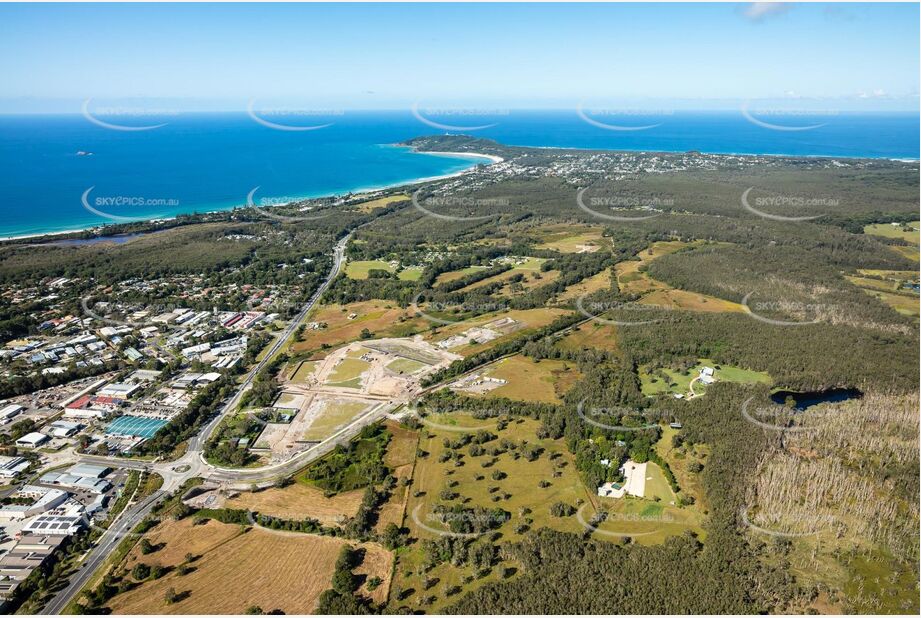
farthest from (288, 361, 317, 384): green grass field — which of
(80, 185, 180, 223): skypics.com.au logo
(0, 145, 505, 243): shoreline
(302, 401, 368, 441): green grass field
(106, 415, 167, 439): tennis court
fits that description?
(80, 185, 180, 223): skypics.com.au logo

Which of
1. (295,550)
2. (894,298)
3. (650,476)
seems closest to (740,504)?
(650,476)

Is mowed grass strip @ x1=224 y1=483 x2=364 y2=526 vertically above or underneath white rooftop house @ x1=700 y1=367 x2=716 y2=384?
underneath

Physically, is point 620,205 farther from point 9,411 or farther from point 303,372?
point 9,411

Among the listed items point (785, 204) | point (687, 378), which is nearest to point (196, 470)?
point (687, 378)

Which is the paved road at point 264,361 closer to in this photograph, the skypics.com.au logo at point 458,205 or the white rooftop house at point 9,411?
the white rooftop house at point 9,411

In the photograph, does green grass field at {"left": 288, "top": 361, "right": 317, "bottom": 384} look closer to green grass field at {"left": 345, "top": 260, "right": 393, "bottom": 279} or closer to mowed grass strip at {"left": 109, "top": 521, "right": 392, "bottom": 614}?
mowed grass strip at {"left": 109, "top": 521, "right": 392, "bottom": 614}

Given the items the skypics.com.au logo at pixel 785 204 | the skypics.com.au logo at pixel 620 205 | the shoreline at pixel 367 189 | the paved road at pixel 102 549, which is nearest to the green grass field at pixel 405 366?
the paved road at pixel 102 549
